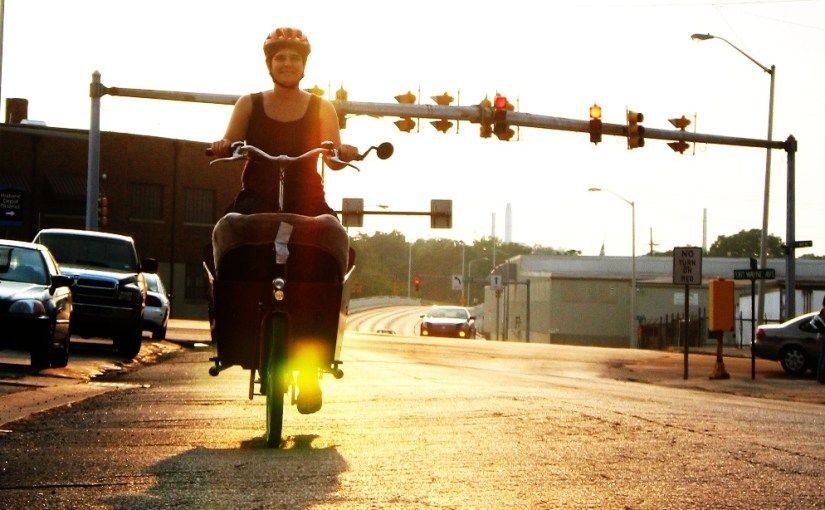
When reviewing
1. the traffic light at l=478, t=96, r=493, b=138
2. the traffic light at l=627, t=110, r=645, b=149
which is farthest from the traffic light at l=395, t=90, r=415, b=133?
the traffic light at l=627, t=110, r=645, b=149

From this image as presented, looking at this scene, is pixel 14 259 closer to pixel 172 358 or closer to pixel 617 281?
pixel 172 358

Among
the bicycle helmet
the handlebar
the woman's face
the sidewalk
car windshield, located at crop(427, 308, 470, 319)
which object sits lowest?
the sidewalk

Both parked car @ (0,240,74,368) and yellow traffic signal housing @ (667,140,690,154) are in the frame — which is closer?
parked car @ (0,240,74,368)

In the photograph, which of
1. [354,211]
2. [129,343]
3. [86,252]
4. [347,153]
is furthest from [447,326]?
[347,153]

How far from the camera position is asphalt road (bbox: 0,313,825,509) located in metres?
5.73

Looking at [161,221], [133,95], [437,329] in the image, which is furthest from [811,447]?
[161,221]

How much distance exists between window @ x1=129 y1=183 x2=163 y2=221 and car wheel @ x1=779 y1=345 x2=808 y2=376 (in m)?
44.2

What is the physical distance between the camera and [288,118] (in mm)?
8359

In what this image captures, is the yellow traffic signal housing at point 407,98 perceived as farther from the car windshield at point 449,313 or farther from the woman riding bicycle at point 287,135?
the car windshield at point 449,313

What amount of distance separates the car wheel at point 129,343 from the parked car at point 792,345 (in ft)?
42.6

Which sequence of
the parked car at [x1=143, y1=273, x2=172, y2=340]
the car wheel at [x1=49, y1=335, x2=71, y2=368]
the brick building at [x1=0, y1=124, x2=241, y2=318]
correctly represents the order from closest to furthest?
1. the car wheel at [x1=49, y1=335, x2=71, y2=368]
2. the parked car at [x1=143, y1=273, x2=172, y2=340]
3. the brick building at [x1=0, y1=124, x2=241, y2=318]

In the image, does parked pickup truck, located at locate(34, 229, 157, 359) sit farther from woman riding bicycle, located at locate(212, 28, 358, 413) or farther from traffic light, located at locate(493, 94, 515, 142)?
woman riding bicycle, located at locate(212, 28, 358, 413)

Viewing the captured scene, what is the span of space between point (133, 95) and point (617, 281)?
64.7 meters

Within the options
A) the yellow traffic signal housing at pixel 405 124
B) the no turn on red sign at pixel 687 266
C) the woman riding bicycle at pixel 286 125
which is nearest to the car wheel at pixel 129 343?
the yellow traffic signal housing at pixel 405 124
